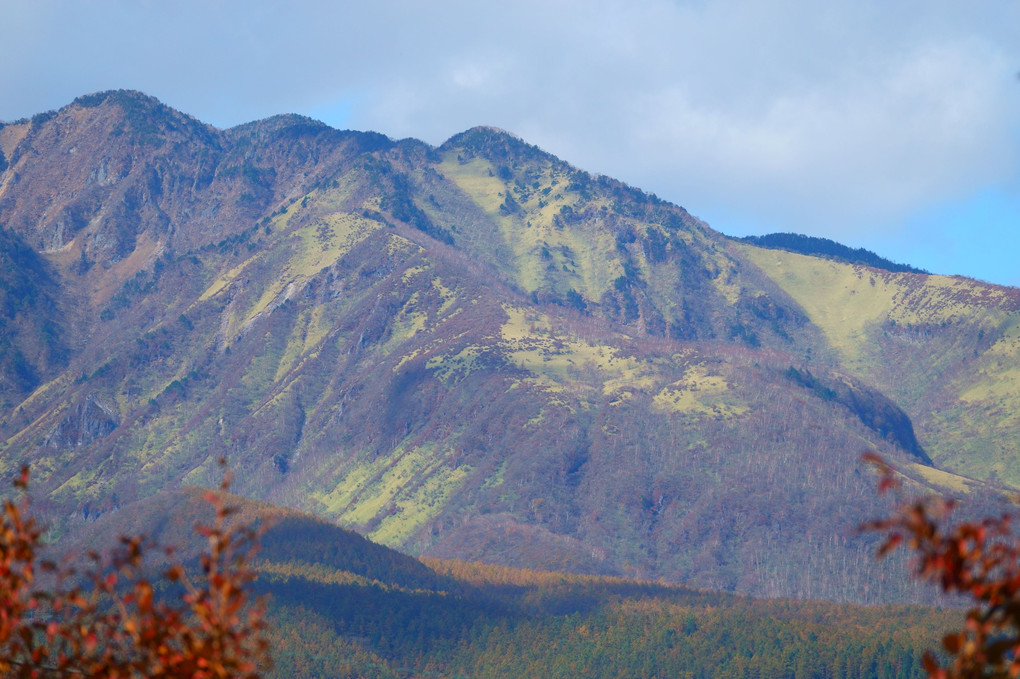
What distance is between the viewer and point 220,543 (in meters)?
22.5

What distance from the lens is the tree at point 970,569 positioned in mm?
18797

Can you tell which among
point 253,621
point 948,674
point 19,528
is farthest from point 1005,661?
point 19,528

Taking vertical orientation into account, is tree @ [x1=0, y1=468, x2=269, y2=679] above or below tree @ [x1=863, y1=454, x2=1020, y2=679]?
below

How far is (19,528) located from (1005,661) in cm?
1786

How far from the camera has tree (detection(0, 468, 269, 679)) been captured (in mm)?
22484

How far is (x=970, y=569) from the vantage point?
64.5 ft

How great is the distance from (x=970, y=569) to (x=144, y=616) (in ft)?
47.2

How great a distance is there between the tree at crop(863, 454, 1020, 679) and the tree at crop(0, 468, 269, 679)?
10.4m

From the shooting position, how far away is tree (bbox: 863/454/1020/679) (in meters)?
18.8

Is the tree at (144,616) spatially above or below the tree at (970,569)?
below

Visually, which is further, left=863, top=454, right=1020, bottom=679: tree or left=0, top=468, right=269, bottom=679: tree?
left=0, top=468, right=269, bottom=679: tree

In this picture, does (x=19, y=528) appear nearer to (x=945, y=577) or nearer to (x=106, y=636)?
(x=106, y=636)

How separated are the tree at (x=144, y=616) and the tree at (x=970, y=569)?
10.4 metres

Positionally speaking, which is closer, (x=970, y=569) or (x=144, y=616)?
(x=970, y=569)
